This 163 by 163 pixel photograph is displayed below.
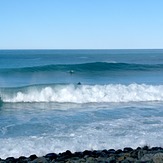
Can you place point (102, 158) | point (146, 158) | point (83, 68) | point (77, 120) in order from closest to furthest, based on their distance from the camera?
point (146, 158)
point (102, 158)
point (77, 120)
point (83, 68)

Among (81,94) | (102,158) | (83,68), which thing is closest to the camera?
(102,158)

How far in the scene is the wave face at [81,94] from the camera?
1838 centimetres

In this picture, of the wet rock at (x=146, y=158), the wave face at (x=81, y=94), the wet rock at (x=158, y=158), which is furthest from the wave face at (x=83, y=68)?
the wet rock at (x=158, y=158)

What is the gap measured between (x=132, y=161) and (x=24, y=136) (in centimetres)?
391

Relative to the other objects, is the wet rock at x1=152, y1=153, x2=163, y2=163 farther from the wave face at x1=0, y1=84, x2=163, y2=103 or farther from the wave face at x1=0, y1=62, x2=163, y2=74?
the wave face at x1=0, y1=62, x2=163, y2=74

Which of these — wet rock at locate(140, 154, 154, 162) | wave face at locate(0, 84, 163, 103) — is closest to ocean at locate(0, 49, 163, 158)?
wave face at locate(0, 84, 163, 103)

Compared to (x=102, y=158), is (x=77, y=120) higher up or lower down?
lower down

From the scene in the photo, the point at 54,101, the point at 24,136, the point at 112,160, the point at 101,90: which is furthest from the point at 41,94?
the point at 112,160

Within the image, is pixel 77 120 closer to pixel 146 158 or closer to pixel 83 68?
pixel 146 158

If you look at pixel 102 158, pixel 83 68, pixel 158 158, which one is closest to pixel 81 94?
pixel 102 158

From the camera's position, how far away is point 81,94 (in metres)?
19.0

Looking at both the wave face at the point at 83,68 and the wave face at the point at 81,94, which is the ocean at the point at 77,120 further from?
the wave face at the point at 83,68

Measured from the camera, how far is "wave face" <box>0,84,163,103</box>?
60.3ft

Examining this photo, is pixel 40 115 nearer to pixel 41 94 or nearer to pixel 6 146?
pixel 6 146
